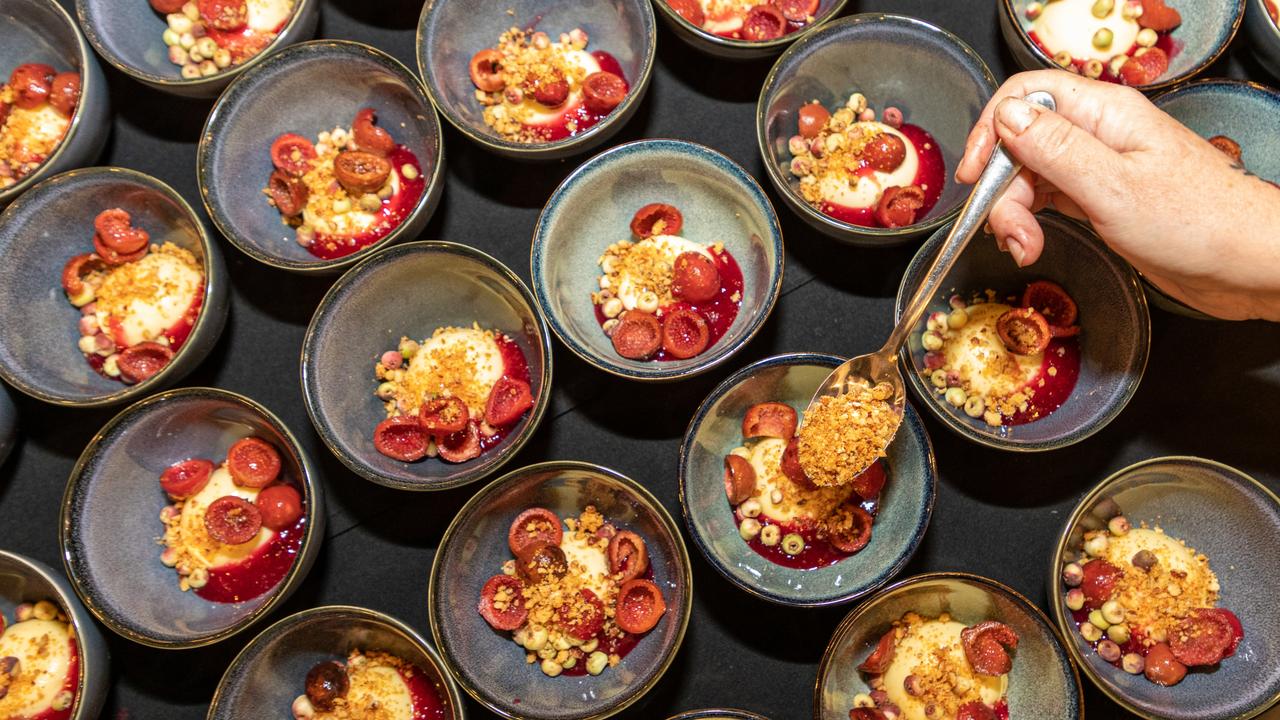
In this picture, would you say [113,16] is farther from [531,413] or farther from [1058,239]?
[1058,239]

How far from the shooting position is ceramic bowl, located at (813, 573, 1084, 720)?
232cm

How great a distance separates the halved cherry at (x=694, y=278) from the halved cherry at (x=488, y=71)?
0.87m

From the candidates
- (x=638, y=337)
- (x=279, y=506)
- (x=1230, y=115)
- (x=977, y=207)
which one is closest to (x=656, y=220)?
(x=638, y=337)

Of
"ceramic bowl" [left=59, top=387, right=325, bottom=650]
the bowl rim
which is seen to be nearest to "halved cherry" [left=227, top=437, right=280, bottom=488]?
"ceramic bowl" [left=59, top=387, right=325, bottom=650]

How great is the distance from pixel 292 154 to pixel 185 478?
107 centimetres

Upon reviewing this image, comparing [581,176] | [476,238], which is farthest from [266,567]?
[581,176]

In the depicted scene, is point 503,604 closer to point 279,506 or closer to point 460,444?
point 460,444

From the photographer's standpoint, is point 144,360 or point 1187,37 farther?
point 1187,37

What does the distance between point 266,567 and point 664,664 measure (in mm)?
1254

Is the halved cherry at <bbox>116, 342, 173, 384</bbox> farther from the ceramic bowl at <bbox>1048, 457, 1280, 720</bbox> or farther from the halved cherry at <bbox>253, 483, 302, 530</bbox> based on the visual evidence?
the ceramic bowl at <bbox>1048, 457, 1280, 720</bbox>

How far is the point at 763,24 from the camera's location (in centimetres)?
290

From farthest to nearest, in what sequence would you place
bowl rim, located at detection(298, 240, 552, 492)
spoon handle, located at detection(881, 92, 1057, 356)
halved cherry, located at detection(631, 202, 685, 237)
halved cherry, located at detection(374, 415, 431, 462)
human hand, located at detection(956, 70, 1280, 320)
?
halved cherry, located at detection(631, 202, 685, 237) < halved cherry, located at detection(374, 415, 431, 462) < bowl rim, located at detection(298, 240, 552, 492) < spoon handle, located at detection(881, 92, 1057, 356) < human hand, located at detection(956, 70, 1280, 320)

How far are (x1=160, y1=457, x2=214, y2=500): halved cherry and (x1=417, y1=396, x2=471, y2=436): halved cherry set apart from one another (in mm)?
702

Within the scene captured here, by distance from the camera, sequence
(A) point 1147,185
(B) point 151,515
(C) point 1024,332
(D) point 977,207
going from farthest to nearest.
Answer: (B) point 151,515
(C) point 1024,332
(D) point 977,207
(A) point 1147,185
